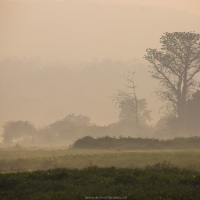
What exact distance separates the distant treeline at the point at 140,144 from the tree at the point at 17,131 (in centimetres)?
6542

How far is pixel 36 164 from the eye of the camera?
35.5 m

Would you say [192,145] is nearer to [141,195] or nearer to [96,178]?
[96,178]

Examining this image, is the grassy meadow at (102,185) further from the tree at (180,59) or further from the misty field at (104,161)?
the tree at (180,59)

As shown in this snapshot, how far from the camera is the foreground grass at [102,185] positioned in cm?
1742

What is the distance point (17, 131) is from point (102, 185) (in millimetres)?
97717

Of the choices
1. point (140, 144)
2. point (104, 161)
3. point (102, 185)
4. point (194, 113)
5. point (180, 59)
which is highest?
point (180, 59)

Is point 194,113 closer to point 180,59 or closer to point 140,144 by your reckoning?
point 180,59

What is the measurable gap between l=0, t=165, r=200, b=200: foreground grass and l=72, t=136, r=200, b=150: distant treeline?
24337 mm

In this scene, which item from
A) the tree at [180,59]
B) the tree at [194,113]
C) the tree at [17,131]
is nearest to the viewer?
the tree at [194,113]

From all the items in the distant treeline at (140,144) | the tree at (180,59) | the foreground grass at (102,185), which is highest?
the tree at (180,59)

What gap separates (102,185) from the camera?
1975cm

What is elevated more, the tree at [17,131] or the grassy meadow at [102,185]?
the tree at [17,131]

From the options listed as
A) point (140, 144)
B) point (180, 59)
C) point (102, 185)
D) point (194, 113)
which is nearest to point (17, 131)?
point (180, 59)

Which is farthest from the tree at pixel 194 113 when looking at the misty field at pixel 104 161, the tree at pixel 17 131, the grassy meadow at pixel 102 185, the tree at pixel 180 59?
the grassy meadow at pixel 102 185
